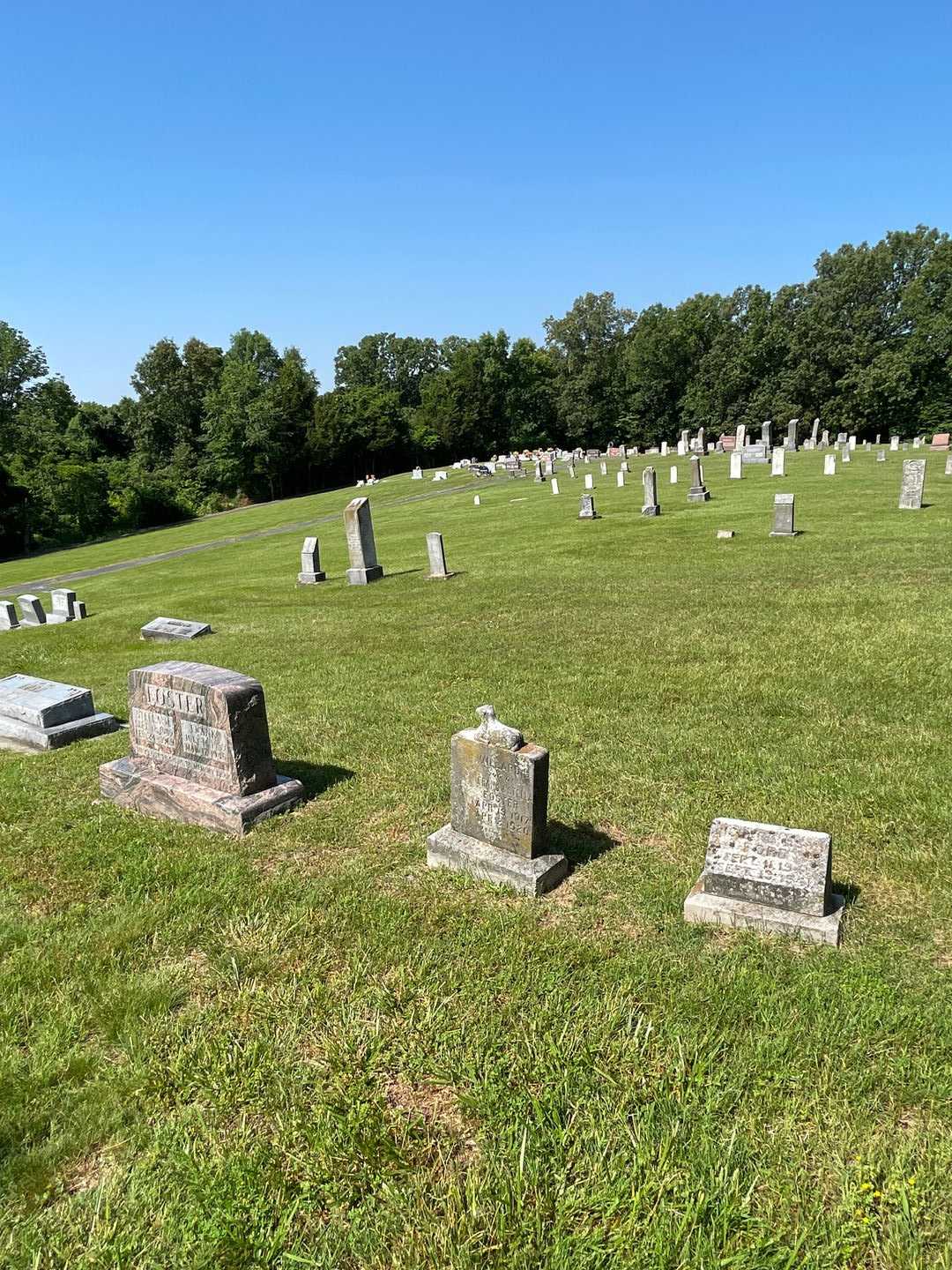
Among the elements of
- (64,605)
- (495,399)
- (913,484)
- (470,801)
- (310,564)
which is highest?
(495,399)

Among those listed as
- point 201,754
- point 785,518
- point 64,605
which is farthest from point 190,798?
point 785,518

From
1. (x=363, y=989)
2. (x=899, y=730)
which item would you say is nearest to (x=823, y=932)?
(x=363, y=989)

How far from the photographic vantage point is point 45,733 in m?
7.59

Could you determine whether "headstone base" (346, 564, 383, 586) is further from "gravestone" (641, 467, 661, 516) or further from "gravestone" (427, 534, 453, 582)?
"gravestone" (641, 467, 661, 516)

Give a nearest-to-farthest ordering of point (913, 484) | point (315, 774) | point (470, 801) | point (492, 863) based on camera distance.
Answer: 1. point (492, 863)
2. point (470, 801)
3. point (315, 774)
4. point (913, 484)

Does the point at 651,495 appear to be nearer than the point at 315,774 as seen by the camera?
No

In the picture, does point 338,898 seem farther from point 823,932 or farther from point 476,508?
point 476,508

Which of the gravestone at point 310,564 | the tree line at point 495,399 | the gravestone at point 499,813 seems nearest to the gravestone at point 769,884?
the gravestone at point 499,813

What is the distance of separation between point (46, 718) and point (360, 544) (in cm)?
1049

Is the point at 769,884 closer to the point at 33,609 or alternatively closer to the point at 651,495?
the point at 33,609

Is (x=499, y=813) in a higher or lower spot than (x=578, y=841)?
higher

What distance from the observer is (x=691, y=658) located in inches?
356

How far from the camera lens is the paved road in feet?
94.8

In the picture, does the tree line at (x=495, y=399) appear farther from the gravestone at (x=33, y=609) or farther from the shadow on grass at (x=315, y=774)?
the shadow on grass at (x=315, y=774)
